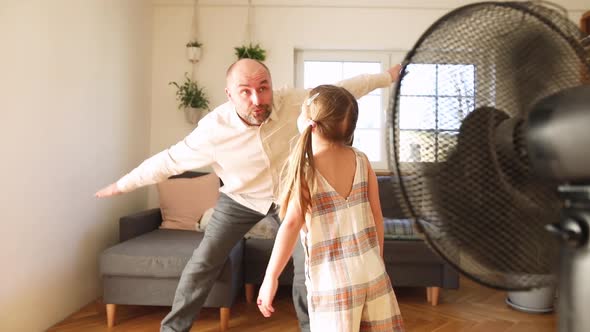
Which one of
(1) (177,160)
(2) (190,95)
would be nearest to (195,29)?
(2) (190,95)

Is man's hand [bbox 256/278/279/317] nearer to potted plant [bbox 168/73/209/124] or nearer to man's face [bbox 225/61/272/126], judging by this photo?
man's face [bbox 225/61/272/126]

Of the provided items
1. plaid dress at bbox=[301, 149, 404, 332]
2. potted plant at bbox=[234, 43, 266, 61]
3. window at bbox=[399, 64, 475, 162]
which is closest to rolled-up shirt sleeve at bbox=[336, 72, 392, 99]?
plaid dress at bbox=[301, 149, 404, 332]

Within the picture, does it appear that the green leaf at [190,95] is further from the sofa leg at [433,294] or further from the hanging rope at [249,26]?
the sofa leg at [433,294]

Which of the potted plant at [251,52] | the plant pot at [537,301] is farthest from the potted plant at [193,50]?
the plant pot at [537,301]

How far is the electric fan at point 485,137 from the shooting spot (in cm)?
52

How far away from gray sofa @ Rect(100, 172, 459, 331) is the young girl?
41.2 inches

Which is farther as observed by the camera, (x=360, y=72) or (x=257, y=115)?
(x=360, y=72)

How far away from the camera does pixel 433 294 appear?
2.65 meters

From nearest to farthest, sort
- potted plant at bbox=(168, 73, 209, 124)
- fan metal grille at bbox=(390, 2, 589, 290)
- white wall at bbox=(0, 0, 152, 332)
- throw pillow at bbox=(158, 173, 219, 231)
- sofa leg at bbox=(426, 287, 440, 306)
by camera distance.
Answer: fan metal grille at bbox=(390, 2, 589, 290)
white wall at bbox=(0, 0, 152, 332)
sofa leg at bbox=(426, 287, 440, 306)
throw pillow at bbox=(158, 173, 219, 231)
potted plant at bbox=(168, 73, 209, 124)

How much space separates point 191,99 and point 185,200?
0.89m

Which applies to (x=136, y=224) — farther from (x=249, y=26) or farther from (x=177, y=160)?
(x=249, y=26)

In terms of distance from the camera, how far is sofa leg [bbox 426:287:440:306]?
2.64 meters

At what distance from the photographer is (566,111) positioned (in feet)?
1.39

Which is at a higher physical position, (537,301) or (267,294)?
(267,294)
